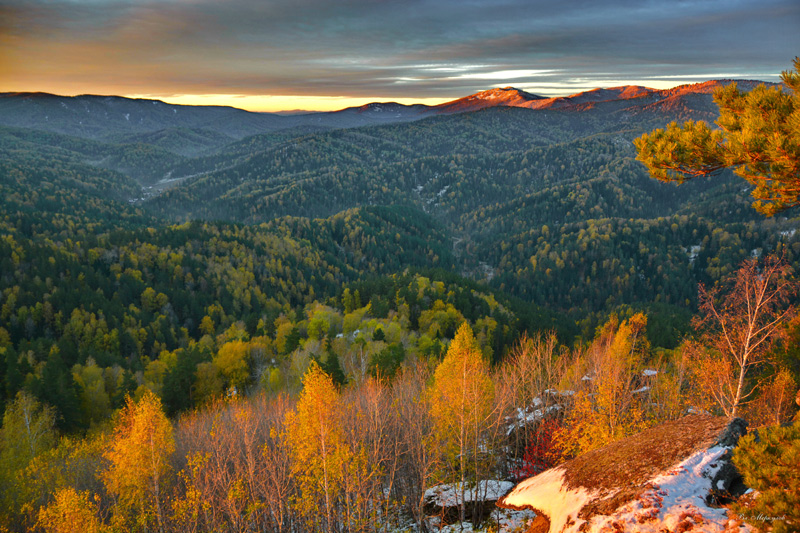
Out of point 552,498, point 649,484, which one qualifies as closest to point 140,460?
point 552,498

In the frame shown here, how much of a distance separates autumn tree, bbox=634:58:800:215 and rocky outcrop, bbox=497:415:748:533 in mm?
7661

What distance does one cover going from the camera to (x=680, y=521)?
9.24 meters

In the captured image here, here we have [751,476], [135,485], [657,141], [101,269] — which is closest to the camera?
[751,476]

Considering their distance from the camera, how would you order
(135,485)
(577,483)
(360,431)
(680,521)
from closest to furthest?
(680,521)
(577,483)
(135,485)
(360,431)

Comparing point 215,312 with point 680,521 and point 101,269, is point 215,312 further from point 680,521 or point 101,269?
point 680,521

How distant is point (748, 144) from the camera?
39.5 feet

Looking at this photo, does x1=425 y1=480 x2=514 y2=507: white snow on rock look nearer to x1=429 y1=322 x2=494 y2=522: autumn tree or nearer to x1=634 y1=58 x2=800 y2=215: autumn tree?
x1=429 y1=322 x2=494 y2=522: autumn tree

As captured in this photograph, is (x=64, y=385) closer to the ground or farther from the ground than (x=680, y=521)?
closer to the ground

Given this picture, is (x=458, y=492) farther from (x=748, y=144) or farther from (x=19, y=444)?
(x=19, y=444)

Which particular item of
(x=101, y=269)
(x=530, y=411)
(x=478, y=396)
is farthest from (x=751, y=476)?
(x=101, y=269)

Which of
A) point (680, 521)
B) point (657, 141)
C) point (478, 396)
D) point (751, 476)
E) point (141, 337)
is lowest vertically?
point (141, 337)

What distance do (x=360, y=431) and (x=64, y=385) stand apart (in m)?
51.5

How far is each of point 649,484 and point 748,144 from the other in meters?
9.72

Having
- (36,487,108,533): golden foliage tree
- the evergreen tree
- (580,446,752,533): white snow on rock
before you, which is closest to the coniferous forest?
(36,487,108,533): golden foliage tree
